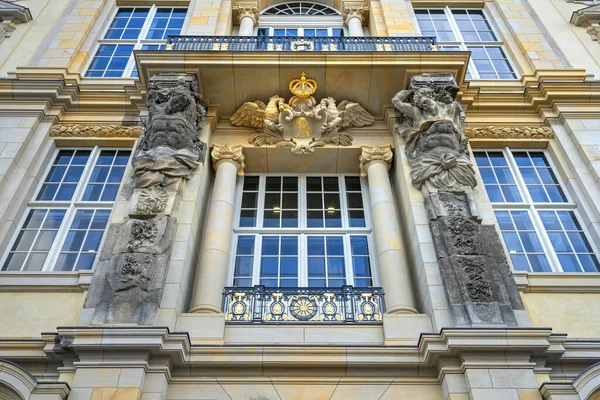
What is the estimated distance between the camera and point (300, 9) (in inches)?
712

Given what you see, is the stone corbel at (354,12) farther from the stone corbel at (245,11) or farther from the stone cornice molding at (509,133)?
the stone cornice molding at (509,133)

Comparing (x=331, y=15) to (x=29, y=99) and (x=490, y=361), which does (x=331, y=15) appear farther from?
Answer: (x=490, y=361)

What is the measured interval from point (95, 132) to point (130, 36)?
4804 millimetres

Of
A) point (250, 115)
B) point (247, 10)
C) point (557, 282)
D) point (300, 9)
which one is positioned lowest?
point (557, 282)

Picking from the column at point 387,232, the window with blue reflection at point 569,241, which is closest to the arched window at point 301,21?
the column at point 387,232

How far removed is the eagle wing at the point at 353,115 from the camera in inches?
484

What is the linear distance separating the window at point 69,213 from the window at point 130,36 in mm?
3275

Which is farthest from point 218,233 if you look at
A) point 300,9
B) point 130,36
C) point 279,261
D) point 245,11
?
point 300,9

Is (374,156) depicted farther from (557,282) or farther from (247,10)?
(247,10)

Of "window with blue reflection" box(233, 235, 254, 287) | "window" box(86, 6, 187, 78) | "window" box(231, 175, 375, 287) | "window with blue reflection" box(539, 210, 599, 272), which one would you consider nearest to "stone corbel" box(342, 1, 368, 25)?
"window" box(86, 6, 187, 78)

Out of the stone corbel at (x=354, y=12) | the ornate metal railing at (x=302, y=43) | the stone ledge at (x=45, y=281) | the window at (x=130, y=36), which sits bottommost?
the stone ledge at (x=45, y=281)

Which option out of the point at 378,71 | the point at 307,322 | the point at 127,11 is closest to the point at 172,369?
the point at 307,322

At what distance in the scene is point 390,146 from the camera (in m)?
11.8

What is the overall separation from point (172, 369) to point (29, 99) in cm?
822
